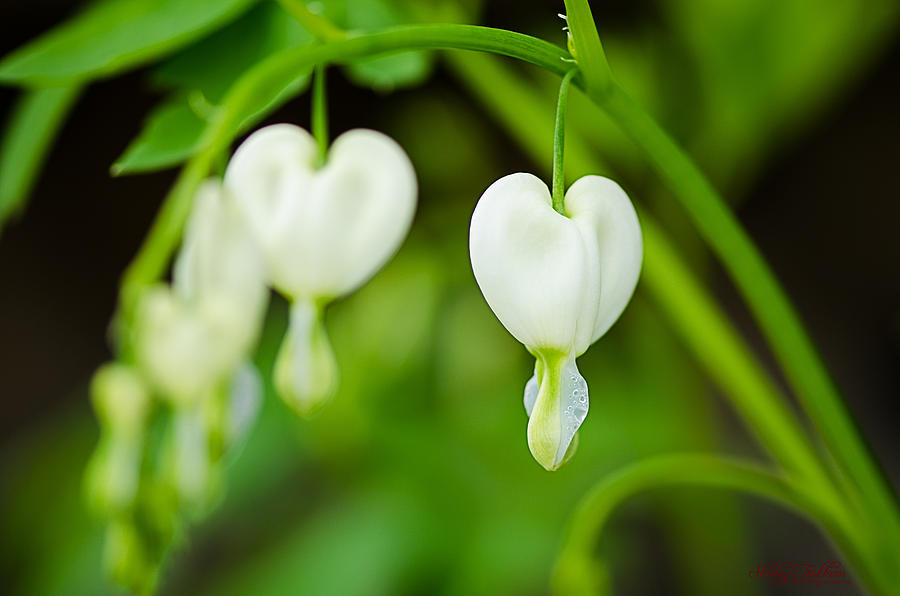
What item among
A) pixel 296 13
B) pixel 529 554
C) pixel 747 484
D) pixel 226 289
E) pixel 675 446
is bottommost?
pixel 529 554

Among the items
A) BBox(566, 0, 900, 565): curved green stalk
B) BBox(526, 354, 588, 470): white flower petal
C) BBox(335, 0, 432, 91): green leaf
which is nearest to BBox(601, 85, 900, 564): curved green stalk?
BBox(566, 0, 900, 565): curved green stalk

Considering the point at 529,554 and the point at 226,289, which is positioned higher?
the point at 226,289

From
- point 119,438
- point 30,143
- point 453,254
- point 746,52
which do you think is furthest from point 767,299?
point 453,254

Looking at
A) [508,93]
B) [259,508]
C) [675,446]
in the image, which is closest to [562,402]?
[508,93]

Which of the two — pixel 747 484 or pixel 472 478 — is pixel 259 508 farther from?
pixel 747 484

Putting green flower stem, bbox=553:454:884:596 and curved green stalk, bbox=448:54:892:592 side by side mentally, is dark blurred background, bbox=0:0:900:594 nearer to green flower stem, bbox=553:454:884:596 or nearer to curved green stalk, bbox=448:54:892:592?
curved green stalk, bbox=448:54:892:592

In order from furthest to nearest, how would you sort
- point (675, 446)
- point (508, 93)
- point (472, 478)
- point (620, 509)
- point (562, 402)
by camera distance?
point (620, 509) → point (472, 478) → point (675, 446) → point (508, 93) → point (562, 402)

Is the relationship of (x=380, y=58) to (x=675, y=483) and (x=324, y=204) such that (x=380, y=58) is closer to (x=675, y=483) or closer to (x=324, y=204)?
(x=324, y=204)
